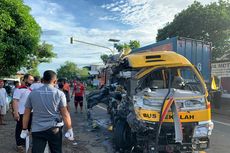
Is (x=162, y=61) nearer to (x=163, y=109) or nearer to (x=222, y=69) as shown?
(x=163, y=109)

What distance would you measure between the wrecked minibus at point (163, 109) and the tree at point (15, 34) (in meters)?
6.20

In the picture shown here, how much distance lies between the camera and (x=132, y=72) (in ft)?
26.0

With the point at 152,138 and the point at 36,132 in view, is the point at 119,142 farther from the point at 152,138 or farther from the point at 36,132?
the point at 36,132

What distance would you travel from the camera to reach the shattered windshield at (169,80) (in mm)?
7719

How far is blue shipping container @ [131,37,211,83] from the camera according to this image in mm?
14844

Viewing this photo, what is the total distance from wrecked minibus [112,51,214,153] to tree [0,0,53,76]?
6.20m

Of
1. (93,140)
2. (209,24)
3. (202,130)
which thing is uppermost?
(209,24)

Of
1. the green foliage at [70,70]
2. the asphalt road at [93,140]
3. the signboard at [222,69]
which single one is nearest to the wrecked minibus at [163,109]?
the asphalt road at [93,140]

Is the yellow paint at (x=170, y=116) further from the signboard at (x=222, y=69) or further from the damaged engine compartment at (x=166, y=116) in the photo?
the signboard at (x=222, y=69)

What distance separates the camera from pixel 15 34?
13.7m

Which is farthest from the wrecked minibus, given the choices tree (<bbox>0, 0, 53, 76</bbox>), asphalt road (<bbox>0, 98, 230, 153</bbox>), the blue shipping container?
the blue shipping container

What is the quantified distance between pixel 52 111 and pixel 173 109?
2.67 metres

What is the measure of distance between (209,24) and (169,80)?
2114cm

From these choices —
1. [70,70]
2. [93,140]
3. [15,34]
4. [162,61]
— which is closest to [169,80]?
[162,61]
